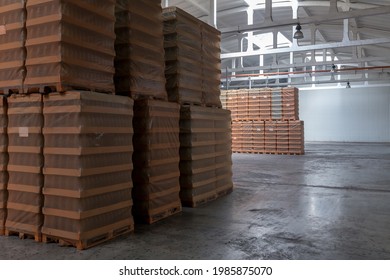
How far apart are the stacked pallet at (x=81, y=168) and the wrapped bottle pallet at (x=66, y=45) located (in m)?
0.24

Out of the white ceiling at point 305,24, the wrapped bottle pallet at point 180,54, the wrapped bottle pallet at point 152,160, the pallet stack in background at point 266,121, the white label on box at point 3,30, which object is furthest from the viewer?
the pallet stack in background at point 266,121

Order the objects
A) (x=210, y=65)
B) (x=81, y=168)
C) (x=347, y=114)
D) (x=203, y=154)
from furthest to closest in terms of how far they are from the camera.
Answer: (x=347, y=114)
(x=210, y=65)
(x=203, y=154)
(x=81, y=168)

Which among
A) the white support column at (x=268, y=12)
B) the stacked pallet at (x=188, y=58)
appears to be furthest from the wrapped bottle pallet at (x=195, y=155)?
the white support column at (x=268, y=12)

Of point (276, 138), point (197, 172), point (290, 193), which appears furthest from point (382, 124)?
point (197, 172)

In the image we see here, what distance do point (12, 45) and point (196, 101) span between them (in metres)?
3.15

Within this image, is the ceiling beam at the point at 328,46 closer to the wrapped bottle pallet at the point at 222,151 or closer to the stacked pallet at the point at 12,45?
the wrapped bottle pallet at the point at 222,151

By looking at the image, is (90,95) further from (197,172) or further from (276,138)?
(276,138)

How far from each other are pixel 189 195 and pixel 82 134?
8.93ft

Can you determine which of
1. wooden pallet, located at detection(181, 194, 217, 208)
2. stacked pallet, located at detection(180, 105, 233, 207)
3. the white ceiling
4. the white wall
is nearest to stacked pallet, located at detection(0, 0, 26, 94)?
stacked pallet, located at detection(180, 105, 233, 207)

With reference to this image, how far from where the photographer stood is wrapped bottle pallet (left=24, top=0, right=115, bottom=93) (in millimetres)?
3994

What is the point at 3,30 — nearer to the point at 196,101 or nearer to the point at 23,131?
the point at 23,131

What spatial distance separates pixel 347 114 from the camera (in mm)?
28406

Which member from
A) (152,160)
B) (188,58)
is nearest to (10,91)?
(152,160)

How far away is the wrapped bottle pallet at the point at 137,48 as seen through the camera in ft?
16.2
